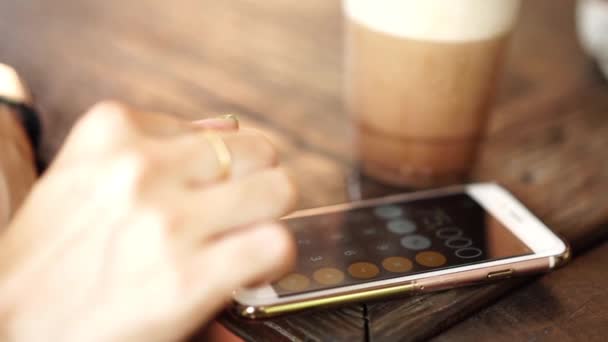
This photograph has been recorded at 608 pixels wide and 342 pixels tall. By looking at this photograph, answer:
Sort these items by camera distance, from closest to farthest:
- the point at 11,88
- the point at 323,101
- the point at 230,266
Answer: the point at 230,266, the point at 11,88, the point at 323,101

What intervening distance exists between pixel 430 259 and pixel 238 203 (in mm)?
137

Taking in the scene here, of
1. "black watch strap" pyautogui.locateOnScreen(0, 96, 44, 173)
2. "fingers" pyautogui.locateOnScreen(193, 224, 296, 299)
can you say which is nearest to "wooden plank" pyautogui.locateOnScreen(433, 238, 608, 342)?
"fingers" pyautogui.locateOnScreen(193, 224, 296, 299)

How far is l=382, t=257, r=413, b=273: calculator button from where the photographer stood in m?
0.38

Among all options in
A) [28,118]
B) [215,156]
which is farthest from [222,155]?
[28,118]

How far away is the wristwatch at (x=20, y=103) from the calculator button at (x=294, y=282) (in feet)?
0.82

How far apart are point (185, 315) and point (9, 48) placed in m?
0.51

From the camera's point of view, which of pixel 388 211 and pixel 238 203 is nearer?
pixel 238 203

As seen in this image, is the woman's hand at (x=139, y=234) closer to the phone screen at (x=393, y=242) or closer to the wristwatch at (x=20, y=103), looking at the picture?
the phone screen at (x=393, y=242)

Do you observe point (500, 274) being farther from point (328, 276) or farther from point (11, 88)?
point (11, 88)

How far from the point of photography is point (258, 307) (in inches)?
13.5

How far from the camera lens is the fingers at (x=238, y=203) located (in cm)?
30

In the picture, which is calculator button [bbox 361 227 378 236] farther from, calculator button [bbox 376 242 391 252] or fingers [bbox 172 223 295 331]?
fingers [bbox 172 223 295 331]

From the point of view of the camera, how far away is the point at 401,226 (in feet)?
1.42

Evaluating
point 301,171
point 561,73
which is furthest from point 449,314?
point 561,73
